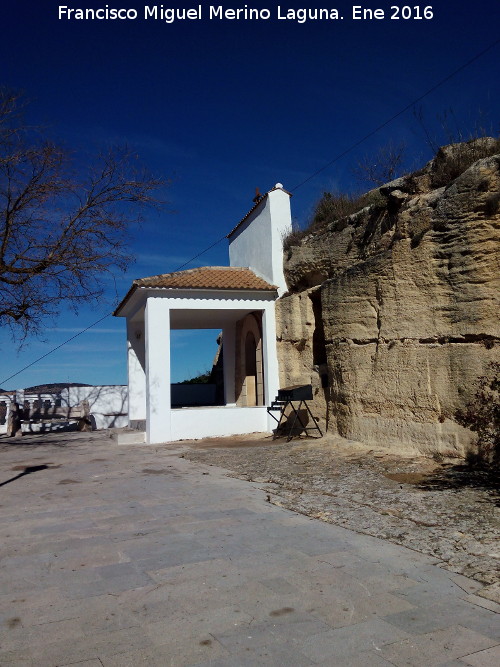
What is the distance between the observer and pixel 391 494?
6.68 m

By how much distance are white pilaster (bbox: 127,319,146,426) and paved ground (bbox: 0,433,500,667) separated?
10.4 meters

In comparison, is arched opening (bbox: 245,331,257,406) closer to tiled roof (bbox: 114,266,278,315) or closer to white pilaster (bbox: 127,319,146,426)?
tiled roof (bbox: 114,266,278,315)

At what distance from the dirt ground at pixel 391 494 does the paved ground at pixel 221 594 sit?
0.28 metres

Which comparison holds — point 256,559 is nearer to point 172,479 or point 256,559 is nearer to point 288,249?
point 172,479

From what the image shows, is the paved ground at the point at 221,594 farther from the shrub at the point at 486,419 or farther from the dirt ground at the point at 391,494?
the shrub at the point at 486,419

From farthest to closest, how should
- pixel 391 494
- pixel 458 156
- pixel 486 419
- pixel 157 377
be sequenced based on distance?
1. pixel 157 377
2. pixel 458 156
3. pixel 486 419
4. pixel 391 494

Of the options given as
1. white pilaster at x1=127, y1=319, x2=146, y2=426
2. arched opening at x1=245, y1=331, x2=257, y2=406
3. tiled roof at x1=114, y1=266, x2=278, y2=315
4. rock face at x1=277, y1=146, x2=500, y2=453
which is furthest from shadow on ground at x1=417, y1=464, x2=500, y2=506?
white pilaster at x1=127, y1=319, x2=146, y2=426

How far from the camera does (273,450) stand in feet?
36.9

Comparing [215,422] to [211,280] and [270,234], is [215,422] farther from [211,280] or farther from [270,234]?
[270,234]

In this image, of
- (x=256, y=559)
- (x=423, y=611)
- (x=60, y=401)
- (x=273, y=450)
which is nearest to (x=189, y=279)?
(x=273, y=450)

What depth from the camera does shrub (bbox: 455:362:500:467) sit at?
7.04m

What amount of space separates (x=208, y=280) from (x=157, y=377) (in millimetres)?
3123

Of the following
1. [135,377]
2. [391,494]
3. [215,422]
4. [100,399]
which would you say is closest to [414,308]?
[391,494]

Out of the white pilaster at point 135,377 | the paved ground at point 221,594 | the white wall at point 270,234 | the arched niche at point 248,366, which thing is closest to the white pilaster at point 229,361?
the arched niche at point 248,366
